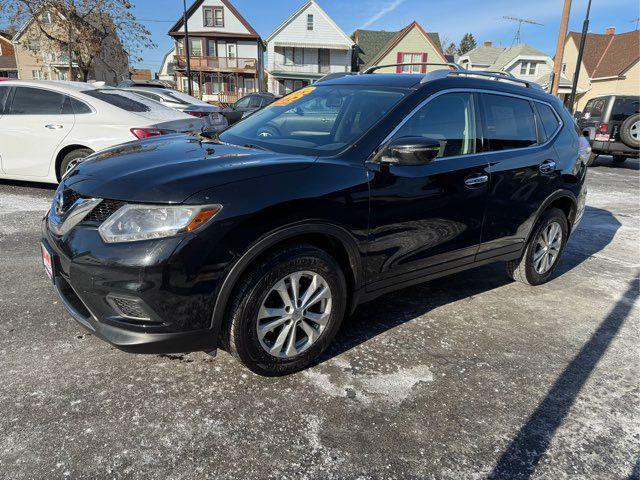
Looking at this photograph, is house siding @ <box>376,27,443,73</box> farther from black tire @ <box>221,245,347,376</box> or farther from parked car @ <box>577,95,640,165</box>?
black tire @ <box>221,245,347,376</box>

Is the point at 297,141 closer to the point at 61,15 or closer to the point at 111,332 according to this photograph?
the point at 111,332

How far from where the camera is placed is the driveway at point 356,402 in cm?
209

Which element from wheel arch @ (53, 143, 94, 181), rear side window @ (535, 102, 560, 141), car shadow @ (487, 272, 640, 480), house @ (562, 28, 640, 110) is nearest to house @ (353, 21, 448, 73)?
house @ (562, 28, 640, 110)

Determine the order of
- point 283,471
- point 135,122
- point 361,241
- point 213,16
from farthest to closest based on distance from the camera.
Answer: point 213,16 → point 135,122 → point 361,241 → point 283,471

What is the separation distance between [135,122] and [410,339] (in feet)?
15.9

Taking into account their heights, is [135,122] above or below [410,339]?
above

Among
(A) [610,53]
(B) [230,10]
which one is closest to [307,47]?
(B) [230,10]

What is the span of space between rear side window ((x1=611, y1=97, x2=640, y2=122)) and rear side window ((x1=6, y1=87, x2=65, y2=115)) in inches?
508

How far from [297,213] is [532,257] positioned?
8.84ft

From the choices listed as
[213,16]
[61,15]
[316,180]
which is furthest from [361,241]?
[213,16]

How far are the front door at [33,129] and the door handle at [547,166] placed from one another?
5751 millimetres

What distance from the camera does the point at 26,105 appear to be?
639 cm

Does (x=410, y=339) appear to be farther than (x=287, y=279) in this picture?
Yes

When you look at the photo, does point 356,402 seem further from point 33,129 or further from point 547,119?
point 33,129
